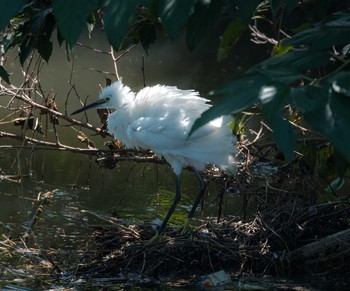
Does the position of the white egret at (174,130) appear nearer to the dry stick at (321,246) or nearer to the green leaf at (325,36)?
the dry stick at (321,246)

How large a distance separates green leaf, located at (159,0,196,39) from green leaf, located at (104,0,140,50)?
0.06 m

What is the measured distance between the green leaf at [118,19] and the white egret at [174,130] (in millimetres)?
2764

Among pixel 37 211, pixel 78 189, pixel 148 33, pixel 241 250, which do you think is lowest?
pixel 78 189

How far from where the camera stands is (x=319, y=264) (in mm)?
3963

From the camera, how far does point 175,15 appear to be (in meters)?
1.21

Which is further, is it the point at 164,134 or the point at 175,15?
the point at 164,134

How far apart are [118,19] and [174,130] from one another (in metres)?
3.02

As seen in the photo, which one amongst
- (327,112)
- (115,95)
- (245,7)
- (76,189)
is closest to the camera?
(327,112)

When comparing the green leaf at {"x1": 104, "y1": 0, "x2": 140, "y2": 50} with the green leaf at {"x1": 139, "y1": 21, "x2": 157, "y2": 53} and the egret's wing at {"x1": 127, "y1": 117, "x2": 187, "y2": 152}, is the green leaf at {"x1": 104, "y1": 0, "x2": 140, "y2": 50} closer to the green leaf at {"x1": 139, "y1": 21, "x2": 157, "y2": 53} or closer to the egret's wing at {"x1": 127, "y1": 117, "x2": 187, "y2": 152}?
the green leaf at {"x1": 139, "y1": 21, "x2": 157, "y2": 53}

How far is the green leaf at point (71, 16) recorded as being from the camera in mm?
1157

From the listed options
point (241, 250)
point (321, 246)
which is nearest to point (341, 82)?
point (321, 246)

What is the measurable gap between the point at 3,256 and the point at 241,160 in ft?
5.09

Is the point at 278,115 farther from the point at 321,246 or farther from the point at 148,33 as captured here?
the point at 321,246

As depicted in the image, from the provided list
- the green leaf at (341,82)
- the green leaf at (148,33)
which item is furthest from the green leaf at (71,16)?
the green leaf at (148,33)
